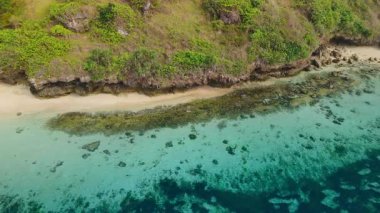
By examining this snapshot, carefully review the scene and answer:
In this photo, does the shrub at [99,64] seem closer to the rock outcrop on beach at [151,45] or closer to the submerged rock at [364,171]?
the rock outcrop on beach at [151,45]

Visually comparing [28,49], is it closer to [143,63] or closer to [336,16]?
[143,63]

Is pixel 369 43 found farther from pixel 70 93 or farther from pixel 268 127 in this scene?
pixel 70 93

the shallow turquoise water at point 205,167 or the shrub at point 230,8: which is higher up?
the shrub at point 230,8

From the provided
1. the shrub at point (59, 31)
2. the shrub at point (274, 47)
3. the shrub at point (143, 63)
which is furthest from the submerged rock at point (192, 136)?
the shrub at point (59, 31)

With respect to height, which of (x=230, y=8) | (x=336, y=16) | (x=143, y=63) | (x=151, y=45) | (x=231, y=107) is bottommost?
(x=231, y=107)

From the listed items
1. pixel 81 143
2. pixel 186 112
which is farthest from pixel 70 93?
pixel 186 112

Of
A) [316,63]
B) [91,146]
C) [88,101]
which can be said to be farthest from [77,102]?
[316,63]
